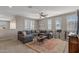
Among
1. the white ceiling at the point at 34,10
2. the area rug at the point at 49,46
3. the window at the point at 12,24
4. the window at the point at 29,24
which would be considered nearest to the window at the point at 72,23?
the white ceiling at the point at 34,10

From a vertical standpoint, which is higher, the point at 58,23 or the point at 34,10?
the point at 34,10

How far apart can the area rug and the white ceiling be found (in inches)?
26.5

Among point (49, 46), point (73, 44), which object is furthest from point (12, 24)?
point (73, 44)

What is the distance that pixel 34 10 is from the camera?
2430 millimetres

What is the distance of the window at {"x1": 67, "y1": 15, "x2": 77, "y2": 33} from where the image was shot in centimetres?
233

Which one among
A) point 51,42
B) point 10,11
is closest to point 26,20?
point 10,11

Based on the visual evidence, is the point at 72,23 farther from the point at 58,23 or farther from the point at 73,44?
the point at 73,44

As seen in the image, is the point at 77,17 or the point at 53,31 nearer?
the point at 77,17

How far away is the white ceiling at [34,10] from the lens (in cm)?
236

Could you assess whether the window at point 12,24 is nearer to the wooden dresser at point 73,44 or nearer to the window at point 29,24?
the window at point 29,24

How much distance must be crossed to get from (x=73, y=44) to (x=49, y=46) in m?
0.59
